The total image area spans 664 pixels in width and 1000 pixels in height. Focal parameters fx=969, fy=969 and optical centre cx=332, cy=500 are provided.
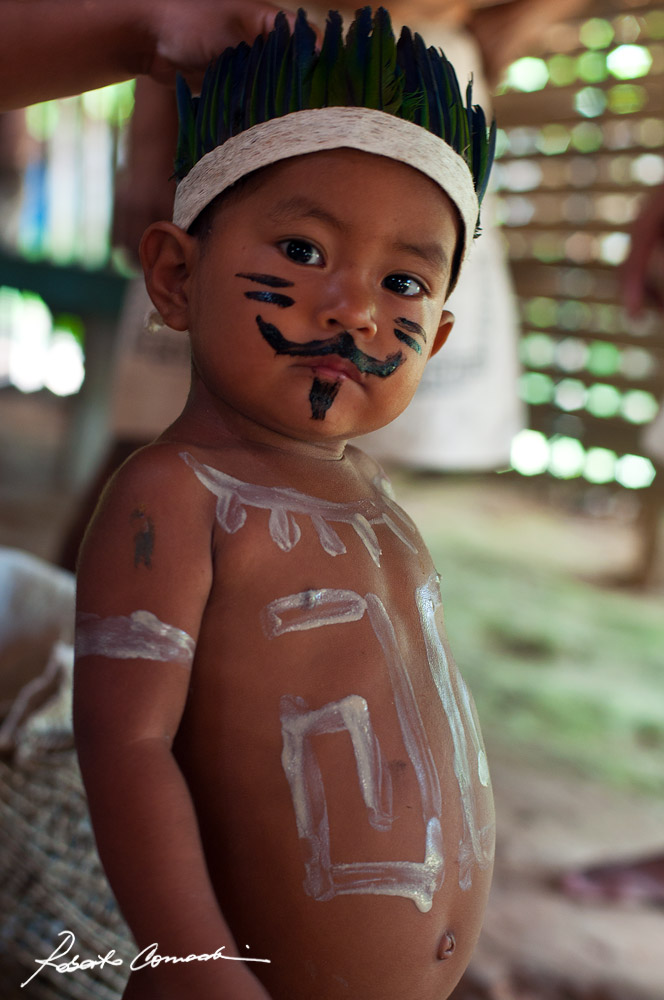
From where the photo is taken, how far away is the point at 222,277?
0.80 m

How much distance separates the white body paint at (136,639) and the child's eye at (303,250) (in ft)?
1.02

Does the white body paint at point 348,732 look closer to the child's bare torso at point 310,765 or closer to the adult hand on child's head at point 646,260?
the child's bare torso at point 310,765

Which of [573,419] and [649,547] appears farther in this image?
[573,419]

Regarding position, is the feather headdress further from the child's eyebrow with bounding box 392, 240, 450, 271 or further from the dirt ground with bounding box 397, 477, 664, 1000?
the dirt ground with bounding box 397, 477, 664, 1000

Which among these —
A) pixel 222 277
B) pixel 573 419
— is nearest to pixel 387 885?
pixel 222 277

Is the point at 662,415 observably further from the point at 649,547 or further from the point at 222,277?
the point at 649,547

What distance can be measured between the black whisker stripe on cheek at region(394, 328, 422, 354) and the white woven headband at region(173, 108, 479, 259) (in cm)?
13

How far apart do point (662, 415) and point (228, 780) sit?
132 cm

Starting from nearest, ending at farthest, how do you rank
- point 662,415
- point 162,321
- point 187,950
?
point 187,950 < point 162,321 < point 662,415

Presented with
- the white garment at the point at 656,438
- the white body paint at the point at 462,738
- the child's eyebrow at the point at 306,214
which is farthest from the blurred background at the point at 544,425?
the child's eyebrow at the point at 306,214

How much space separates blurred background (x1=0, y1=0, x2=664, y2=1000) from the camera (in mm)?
2309

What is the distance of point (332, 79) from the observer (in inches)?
31.1

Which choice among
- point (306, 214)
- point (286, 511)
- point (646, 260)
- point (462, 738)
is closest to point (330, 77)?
point (306, 214)

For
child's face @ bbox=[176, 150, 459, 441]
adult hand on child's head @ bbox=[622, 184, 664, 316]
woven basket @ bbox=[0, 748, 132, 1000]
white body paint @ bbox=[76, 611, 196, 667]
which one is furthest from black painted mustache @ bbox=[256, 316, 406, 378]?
adult hand on child's head @ bbox=[622, 184, 664, 316]
